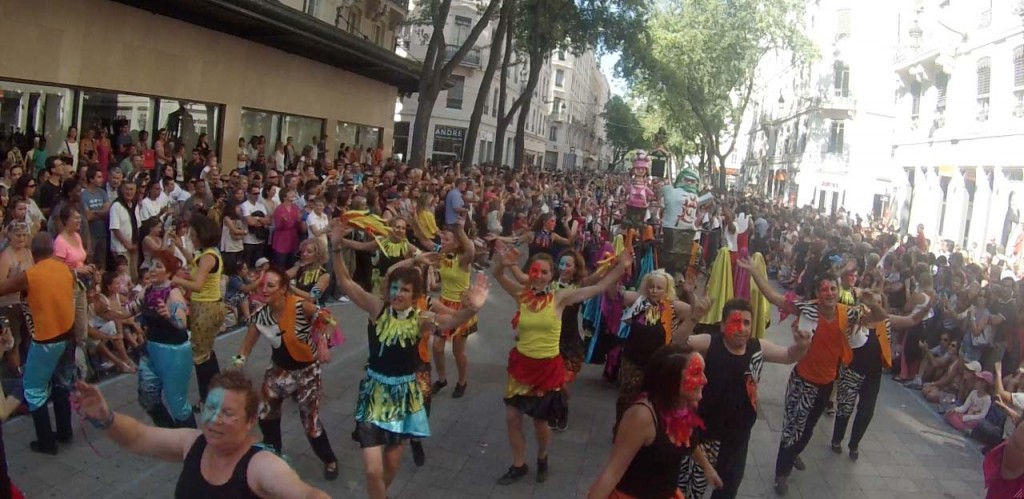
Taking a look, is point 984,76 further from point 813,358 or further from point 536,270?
point 536,270

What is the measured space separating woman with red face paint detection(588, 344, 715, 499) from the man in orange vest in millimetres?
3868

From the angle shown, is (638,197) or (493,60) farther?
(493,60)

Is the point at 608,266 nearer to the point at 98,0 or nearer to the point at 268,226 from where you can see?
the point at 268,226

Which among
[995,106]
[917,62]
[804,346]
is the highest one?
[917,62]

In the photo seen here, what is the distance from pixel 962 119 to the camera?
24.4 m

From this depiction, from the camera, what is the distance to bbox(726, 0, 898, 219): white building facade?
36938 millimetres

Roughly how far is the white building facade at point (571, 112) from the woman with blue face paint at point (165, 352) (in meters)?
51.8

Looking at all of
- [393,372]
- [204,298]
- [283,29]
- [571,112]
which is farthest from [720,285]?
[571,112]

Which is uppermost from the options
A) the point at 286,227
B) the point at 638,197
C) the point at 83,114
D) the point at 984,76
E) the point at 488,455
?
the point at 984,76

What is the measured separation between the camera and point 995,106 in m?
22.0

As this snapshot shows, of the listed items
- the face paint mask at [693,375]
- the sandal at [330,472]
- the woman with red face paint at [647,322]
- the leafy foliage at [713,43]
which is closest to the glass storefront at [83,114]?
the sandal at [330,472]

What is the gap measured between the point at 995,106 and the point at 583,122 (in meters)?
70.8

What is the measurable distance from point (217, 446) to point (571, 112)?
79514mm

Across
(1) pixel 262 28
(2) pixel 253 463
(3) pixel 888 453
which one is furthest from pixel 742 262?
(1) pixel 262 28
